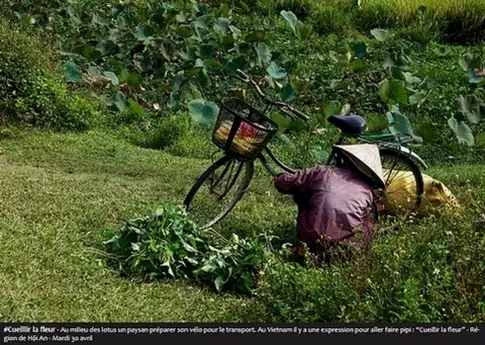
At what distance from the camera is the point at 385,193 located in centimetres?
527

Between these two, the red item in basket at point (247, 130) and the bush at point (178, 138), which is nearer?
the red item in basket at point (247, 130)

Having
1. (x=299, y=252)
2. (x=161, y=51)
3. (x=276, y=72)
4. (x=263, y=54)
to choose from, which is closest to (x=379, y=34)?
(x=263, y=54)

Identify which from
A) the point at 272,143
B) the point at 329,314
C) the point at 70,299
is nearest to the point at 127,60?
the point at 272,143

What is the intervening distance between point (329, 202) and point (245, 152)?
60cm

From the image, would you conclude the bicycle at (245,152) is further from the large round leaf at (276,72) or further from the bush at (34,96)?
the bush at (34,96)

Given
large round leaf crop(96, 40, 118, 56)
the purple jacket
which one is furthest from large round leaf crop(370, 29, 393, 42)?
the purple jacket

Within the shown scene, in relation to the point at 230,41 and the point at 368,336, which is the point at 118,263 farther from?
the point at 230,41

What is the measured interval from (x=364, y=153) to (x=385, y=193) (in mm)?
375

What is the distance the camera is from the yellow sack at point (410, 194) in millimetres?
5391

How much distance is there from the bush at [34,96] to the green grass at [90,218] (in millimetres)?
252

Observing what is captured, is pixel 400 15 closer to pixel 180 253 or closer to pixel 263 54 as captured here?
pixel 263 54

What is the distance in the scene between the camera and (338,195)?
486cm
